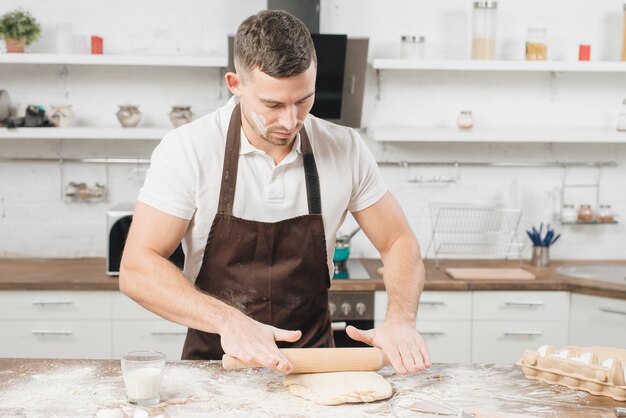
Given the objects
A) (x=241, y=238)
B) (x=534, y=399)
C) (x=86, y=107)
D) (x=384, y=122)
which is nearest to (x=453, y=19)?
(x=384, y=122)

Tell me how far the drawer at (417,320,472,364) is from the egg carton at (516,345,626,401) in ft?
5.20

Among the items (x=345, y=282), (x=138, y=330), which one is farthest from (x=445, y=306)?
(x=138, y=330)

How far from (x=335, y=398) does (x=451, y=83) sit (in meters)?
2.77

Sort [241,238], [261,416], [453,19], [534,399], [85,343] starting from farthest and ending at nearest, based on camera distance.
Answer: [453,19]
[85,343]
[241,238]
[534,399]
[261,416]

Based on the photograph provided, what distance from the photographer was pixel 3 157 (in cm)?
423

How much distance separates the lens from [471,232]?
14.3 feet

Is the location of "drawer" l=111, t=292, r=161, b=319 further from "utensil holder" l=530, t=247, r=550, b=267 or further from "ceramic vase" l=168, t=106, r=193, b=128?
"utensil holder" l=530, t=247, r=550, b=267

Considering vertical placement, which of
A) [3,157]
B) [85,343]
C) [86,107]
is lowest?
[85,343]

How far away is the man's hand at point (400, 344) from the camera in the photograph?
6.56ft

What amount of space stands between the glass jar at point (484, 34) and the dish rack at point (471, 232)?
833 mm

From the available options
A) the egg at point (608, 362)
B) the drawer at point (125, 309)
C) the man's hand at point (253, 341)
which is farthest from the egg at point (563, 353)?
the drawer at point (125, 309)

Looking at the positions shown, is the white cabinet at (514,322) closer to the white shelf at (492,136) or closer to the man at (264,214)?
the white shelf at (492,136)

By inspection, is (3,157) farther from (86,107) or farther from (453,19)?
(453,19)

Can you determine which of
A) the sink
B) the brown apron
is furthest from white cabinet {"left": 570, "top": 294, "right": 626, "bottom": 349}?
the brown apron
